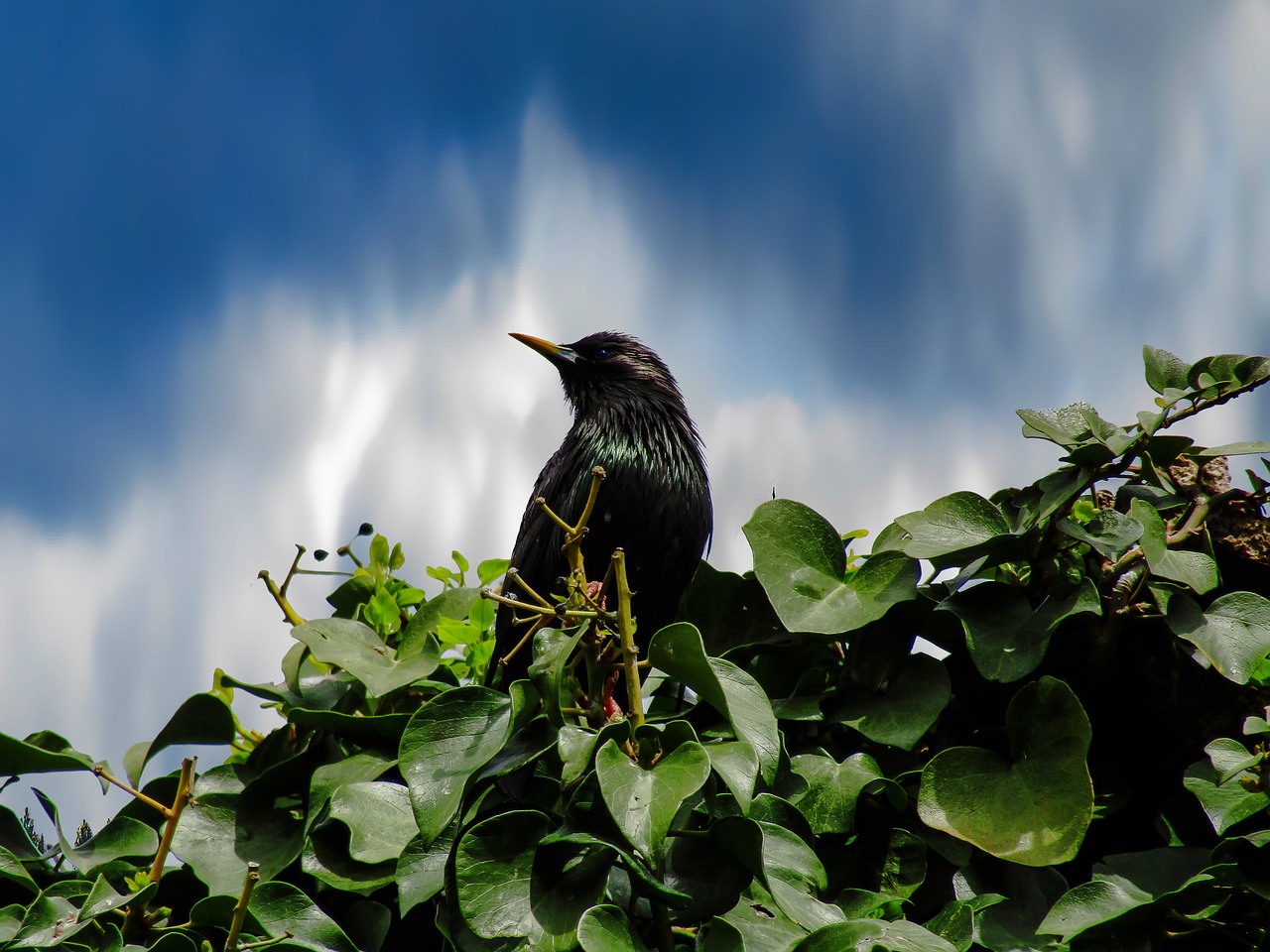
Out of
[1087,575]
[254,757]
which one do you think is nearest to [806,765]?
[1087,575]

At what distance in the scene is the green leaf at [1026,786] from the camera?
1418 mm

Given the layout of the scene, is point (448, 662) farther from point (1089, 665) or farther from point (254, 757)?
point (1089, 665)

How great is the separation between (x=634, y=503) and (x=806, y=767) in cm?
146

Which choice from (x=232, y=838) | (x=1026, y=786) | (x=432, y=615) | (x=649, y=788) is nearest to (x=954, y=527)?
(x=1026, y=786)

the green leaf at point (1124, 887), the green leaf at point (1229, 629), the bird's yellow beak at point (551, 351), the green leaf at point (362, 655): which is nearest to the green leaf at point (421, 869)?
the green leaf at point (362, 655)

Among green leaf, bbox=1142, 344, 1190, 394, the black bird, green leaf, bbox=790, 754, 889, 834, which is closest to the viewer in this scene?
green leaf, bbox=790, 754, 889, 834

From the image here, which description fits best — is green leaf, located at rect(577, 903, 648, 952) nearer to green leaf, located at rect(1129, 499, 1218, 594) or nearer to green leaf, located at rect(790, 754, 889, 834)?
green leaf, located at rect(790, 754, 889, 834)

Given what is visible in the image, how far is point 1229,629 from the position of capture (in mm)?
1597

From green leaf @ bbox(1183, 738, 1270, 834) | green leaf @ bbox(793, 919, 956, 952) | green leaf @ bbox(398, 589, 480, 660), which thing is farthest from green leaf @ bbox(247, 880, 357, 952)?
green leaf @ bbox(1183, 738, 1270, 834)

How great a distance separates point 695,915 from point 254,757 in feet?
2.91

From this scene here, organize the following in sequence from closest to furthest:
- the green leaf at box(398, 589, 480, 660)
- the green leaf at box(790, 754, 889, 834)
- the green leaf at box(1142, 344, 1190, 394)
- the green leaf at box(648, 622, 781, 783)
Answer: the green leaf at box(648, 622, 781, 783), the green leaf at box(790, 754, 889, 834), the green leaf at box(398, 589, 480, 660), the green leaf at box(1142, 344, 1190, 394)

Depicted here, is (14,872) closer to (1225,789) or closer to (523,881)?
(523,881)

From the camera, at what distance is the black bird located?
291 cm

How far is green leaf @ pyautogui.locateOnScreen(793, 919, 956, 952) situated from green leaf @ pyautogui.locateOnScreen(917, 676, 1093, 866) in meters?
0.27
